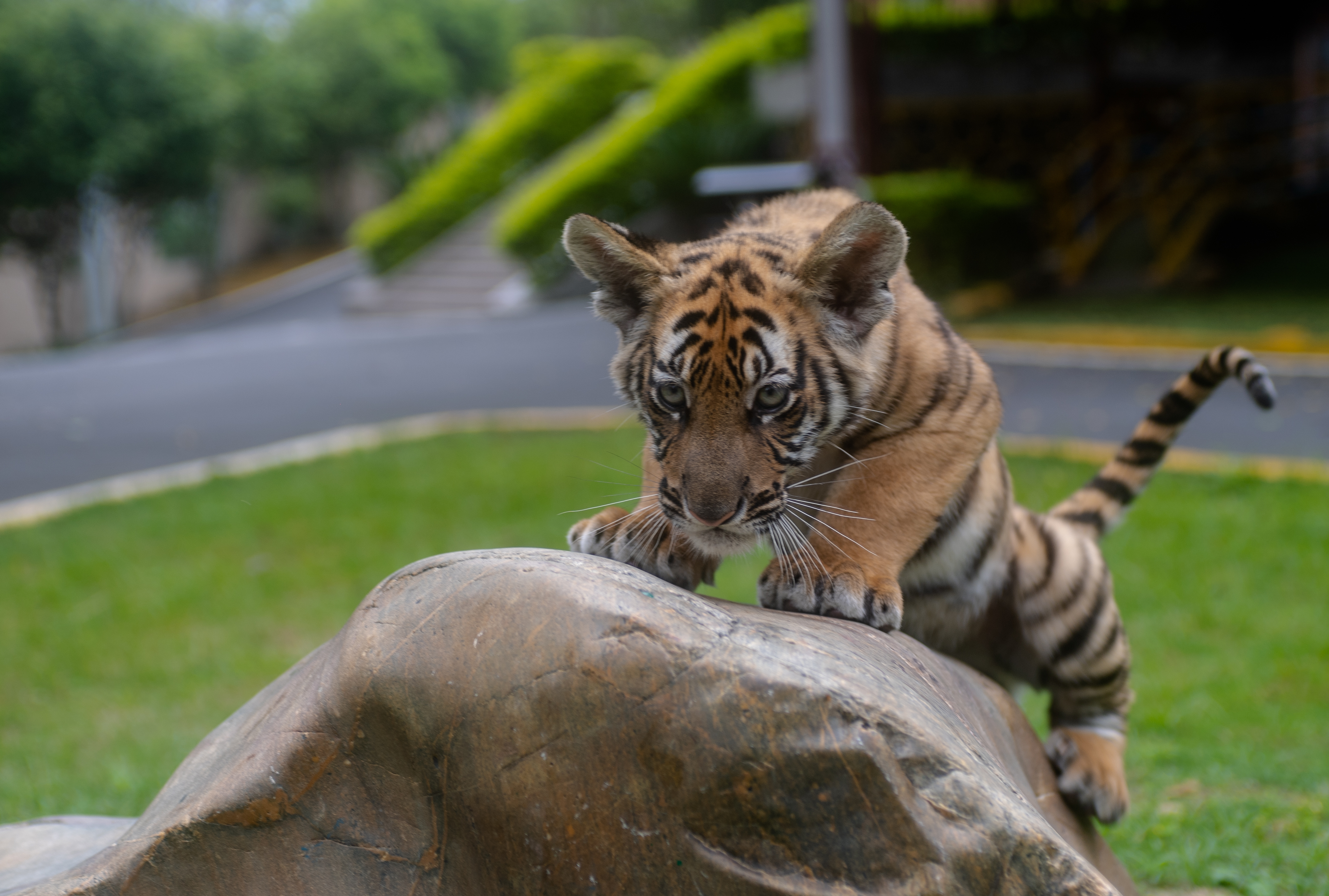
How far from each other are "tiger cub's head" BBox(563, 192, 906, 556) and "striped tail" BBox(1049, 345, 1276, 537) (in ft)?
3.73

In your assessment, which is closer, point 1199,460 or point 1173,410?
point 1173,410

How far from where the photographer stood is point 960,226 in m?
15.9

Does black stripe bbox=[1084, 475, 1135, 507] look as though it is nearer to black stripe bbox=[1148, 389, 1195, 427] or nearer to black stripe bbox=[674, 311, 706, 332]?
black stripe bbox=[1148, 389, 1195, 427]

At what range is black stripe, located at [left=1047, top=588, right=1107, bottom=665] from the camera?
324 centimetres

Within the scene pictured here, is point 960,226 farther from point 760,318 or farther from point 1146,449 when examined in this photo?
point 760,318

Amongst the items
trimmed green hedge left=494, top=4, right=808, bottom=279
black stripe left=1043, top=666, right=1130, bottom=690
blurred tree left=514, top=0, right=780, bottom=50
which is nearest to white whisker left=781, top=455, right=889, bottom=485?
black stripe left=1043, top=666, right=1130, bottom=690

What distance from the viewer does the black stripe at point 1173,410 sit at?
3.40 m

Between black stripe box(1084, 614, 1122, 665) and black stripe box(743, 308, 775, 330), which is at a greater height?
black stripe box(743, 308, 775, 330)

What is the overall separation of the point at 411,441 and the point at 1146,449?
6983 mm

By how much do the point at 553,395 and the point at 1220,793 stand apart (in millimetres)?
8011

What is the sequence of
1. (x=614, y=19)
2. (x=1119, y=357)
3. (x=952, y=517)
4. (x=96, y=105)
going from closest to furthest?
(x=952, y=517) < (x=1119, y=357) < (x=96, y=105) < (x=614, y=19)

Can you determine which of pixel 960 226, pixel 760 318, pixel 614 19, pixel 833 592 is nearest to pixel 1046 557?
pixel 833 592

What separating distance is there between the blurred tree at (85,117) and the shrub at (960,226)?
15766 millimetres

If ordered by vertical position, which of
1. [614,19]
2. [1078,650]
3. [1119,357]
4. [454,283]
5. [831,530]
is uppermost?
[614,19]
